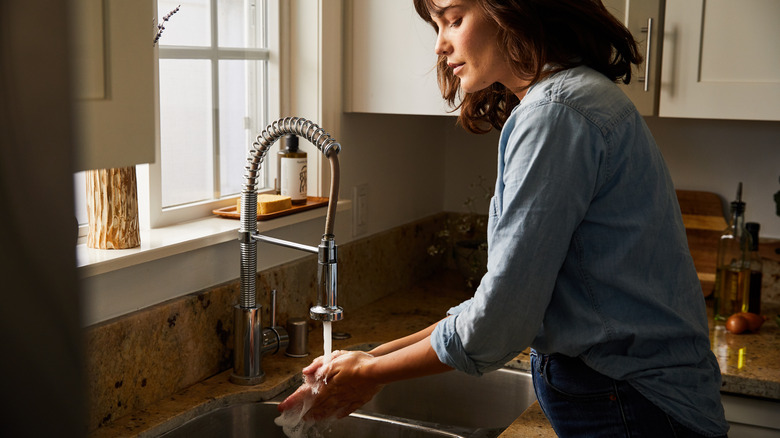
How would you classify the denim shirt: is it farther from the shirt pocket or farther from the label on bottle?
the label on bottle

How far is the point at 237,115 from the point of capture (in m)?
1.79

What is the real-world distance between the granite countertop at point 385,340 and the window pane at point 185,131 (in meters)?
0.40

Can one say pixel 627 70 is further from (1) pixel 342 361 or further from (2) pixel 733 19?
(2) pixel 733 19

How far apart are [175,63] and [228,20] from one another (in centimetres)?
22

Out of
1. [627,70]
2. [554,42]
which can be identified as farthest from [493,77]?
[627,70]

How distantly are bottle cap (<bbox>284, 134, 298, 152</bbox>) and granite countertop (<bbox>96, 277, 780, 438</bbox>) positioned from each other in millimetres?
457

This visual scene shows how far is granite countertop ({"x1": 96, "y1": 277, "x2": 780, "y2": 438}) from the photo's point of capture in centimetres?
138

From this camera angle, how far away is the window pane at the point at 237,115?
1.75 metres

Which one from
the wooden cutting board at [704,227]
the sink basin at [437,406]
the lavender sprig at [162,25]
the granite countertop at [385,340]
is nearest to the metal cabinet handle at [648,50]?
the wooden cutting board at [704,227]

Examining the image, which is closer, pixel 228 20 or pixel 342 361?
pixel 342 361

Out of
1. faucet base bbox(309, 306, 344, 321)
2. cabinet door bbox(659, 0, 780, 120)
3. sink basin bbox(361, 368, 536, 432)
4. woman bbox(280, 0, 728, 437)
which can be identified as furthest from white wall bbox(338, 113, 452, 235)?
woman bbox(280, 0, 728, 437)

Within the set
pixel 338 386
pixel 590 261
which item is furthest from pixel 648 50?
pixel 338 386

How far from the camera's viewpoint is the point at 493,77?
111 centimetres

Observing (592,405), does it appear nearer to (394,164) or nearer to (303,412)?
(303,412)
